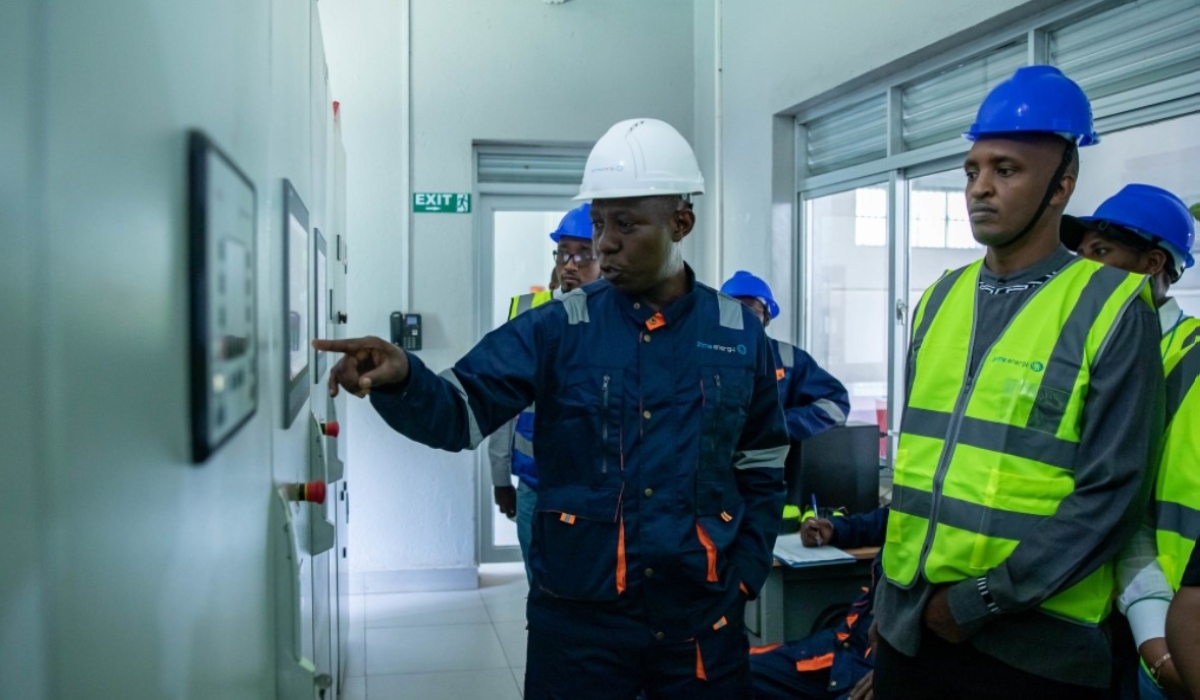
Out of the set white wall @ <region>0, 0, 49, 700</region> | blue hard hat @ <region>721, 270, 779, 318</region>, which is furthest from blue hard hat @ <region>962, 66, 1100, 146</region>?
blue hard hat @ <region>721, 270, 779, 318</region>

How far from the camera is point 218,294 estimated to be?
0.74 m

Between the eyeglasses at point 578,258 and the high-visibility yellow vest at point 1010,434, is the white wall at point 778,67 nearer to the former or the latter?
the eyeglasses at point 578,258

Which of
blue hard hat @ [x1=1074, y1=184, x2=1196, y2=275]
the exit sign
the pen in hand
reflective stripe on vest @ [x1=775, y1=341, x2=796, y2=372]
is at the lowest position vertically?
the pen in hand

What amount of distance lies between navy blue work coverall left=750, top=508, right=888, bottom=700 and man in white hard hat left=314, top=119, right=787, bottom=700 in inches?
32.1

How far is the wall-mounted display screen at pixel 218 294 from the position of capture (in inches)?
26.2

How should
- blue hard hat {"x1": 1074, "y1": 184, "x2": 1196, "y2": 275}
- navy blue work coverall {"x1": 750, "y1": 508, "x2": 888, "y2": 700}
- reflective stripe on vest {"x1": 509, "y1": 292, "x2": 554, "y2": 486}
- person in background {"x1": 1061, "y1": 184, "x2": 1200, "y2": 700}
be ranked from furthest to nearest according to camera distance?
reflective stripe on vest {"x1": 509, "y1": 292, "x2": 554, "y2": 486}, navy blue work coverall {"x1": 750, "y1": 508, "x2": 888, "y2": 700}, blue hard hat {"x1": 1074, "y1": 184, "x2": 1196, "y2": 275}, person in background {"x1": 1061, "y1": 184, "x2": 1200, "y2": 700}

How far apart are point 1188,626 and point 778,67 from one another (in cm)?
363

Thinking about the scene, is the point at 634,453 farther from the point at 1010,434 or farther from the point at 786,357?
the point at 786,357

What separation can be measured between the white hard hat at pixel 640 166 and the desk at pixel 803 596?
5.18 ft

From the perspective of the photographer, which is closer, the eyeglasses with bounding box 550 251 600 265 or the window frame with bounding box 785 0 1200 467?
the window frame with bounding box 785 0 1200 467

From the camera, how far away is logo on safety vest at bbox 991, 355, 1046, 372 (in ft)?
4.99

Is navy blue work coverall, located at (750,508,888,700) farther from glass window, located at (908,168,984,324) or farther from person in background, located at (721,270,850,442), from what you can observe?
glass window, located at (908,168,984,324)

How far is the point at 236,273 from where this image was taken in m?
0.83

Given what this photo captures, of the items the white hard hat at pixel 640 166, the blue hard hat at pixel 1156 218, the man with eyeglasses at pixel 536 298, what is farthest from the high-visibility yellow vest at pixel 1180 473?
the man with eyeglasses at pixel 536 298
